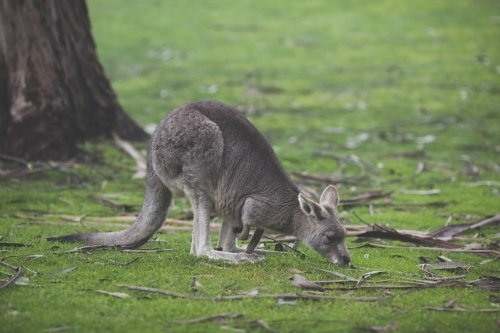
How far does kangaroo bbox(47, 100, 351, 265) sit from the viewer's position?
19.0 feet

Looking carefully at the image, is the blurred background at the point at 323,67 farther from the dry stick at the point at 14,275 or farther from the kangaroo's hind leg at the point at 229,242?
the dry stick at the point at 14,275

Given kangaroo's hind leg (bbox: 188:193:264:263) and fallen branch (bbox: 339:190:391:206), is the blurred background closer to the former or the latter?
fallen branch (bbox: 339:190:391:206)

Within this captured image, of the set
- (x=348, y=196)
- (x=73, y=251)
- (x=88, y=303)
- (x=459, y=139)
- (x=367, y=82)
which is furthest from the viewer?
(x=367, y=82)

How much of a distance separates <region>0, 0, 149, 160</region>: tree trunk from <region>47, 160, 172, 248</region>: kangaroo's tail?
3.47 m

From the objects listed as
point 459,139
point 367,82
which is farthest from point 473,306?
point 367,82

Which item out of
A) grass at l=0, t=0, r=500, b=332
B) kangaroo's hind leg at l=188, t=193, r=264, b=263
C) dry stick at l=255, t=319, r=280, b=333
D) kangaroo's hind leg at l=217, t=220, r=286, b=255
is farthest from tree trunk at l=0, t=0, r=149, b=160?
dry stick at l=255, t=319, r=280, b=333

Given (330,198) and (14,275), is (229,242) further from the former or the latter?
(14,275)

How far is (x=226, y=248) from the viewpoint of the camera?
20.2 ft

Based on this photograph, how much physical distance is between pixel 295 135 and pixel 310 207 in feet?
22.9

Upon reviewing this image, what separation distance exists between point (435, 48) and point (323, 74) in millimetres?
4475

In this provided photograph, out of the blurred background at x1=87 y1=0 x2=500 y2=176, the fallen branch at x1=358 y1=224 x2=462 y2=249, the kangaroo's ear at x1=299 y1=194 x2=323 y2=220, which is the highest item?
the kangaroo's ear at x1=299 y1=194 x2=323 y2=220

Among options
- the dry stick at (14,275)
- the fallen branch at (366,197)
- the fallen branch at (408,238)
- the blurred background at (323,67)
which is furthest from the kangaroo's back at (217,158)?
the blurred background at (323,67)

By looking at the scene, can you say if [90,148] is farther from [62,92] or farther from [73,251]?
[73,251]

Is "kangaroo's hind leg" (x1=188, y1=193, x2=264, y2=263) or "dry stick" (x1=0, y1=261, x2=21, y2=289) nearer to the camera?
"dry stick" (x1=0, y1=261, x2=21, y2=289)
